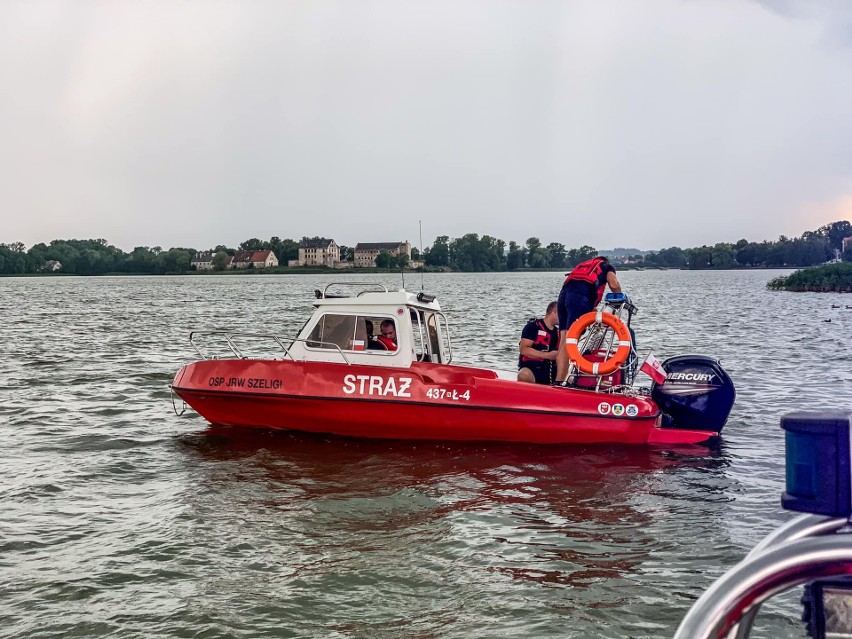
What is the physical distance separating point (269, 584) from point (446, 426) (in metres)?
4.71

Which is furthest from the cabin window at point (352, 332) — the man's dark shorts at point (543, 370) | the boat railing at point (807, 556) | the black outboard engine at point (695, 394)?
the boat railing at point (807, 556)

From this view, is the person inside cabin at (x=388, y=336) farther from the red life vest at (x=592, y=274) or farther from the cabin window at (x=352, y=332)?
the red life vest at (x=592, y=274)

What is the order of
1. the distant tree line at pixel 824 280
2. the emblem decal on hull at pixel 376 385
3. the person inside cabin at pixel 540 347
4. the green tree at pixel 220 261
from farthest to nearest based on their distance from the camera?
1. the green tree at pixel 220 261
2. the distant tree line at pixel 824 280
3. the person inside cabin at pixel 540 347
4. the emblem decal on hull at pixel 376 385

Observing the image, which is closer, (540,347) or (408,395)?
(408,395)

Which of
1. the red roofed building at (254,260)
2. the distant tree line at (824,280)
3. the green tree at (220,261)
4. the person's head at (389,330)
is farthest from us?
the red roofed building at (254,260)

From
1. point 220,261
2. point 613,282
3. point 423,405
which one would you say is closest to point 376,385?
point 423,405

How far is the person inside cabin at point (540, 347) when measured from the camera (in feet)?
37.9

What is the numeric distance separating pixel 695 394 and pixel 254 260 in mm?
192268

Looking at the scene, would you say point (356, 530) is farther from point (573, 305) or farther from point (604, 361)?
point (573, 305)

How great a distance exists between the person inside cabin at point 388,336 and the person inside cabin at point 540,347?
1.80 meters

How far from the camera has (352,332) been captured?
1109 centimetres

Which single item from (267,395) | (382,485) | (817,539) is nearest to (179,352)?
(267,395)

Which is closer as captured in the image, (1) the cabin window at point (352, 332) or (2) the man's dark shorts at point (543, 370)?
(1) the cabin window at point (352, 332)

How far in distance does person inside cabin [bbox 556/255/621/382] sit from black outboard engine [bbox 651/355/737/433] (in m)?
1.22
